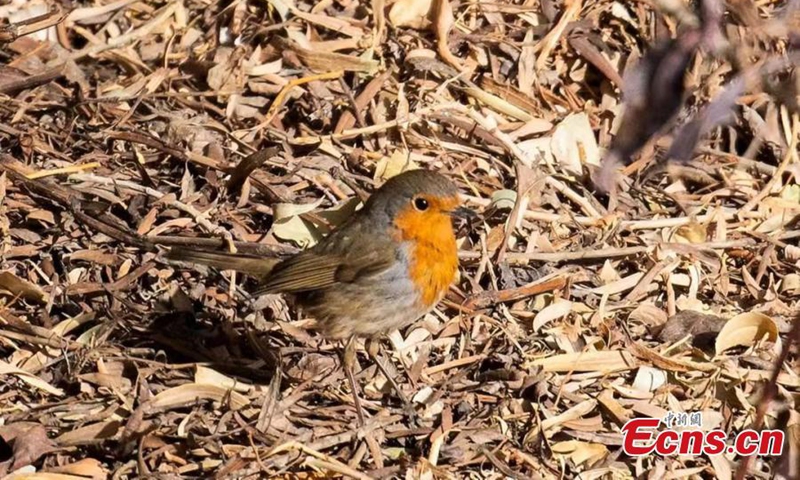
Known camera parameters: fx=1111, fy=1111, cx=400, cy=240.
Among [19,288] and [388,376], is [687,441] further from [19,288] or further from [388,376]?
[19,288]

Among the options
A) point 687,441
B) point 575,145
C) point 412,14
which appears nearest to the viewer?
point 687,441

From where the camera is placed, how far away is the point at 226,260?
432cm

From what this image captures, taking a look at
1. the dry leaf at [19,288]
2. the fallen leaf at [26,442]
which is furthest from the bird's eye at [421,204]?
the fallen leaf at [26,442]

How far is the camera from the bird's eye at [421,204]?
4367 millimetres

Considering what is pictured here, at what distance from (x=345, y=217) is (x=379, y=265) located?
59cm

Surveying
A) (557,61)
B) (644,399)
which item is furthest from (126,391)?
(557,61)

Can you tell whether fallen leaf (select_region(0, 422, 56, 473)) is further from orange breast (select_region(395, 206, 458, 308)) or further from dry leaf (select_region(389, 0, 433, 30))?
dry leaf (select_region(389, 0, 433, 30))

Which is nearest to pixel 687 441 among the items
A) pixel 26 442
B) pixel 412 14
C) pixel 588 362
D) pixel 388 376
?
pixel 588 362

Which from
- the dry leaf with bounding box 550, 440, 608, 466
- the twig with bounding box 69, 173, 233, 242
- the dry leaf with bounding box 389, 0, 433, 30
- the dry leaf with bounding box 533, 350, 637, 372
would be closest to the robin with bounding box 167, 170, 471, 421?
the twig with bounding box 69, 173, 233, 242

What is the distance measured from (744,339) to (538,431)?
3.21ft

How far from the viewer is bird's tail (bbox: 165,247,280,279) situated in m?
4.25

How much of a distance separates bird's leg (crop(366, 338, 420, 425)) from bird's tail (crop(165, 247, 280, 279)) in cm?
51

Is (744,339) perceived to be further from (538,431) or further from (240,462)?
(240,462)

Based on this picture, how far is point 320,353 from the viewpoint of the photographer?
4.56 metres
